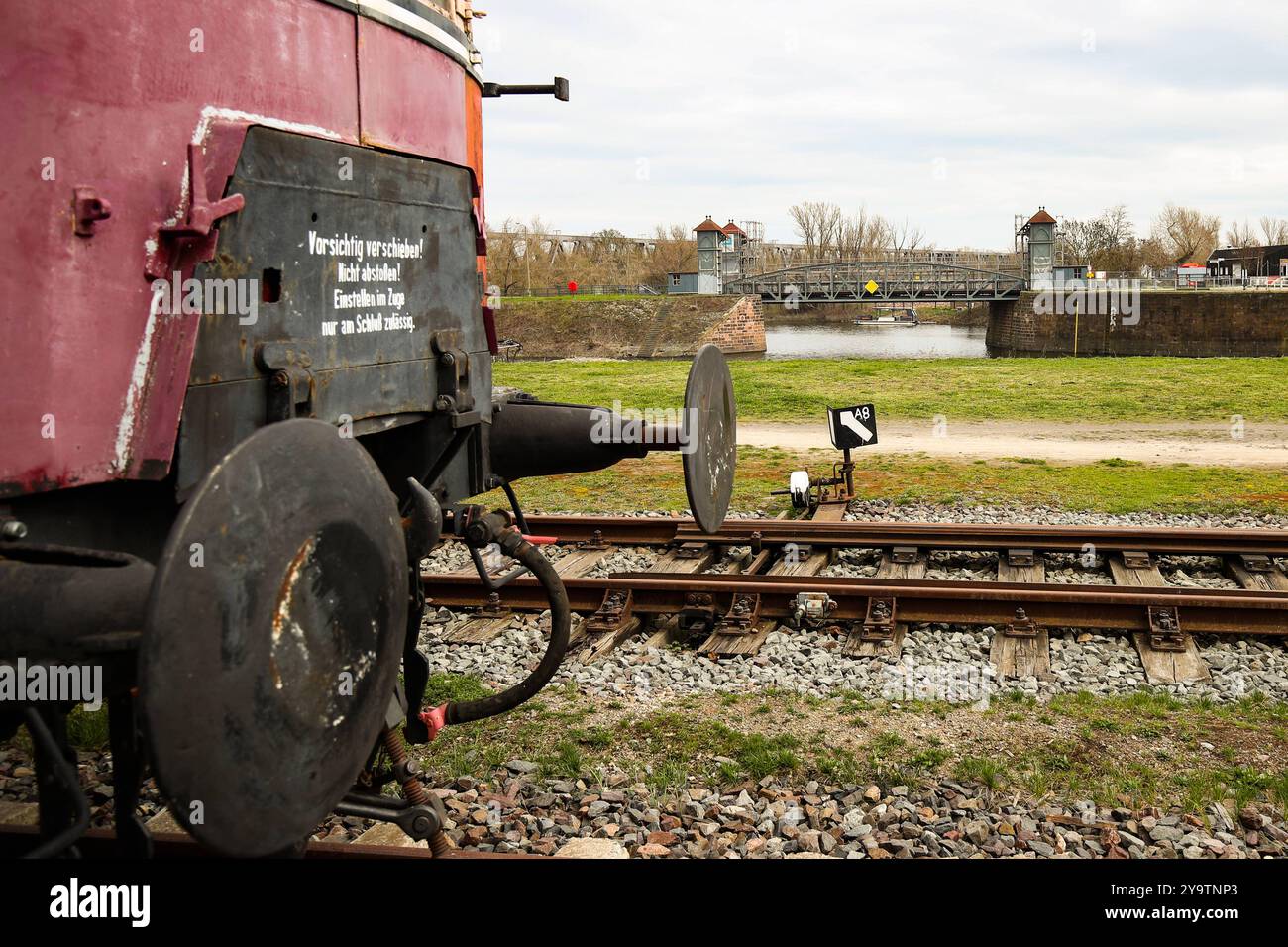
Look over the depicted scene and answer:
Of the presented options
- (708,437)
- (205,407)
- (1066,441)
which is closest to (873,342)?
(1066,441)

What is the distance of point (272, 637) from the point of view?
2561 mm

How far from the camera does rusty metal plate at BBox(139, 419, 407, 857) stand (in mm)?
2332

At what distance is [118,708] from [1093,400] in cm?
1929

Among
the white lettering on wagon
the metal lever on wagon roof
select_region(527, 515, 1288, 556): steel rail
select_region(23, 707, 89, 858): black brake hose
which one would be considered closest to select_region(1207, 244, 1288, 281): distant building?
select_region(527, 515, 1288, 556): steel rail

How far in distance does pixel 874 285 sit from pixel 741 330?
10.6 m

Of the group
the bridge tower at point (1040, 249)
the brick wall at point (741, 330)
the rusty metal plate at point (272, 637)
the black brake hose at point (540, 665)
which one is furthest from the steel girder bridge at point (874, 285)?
the rusty metal plate at point (272, 637)

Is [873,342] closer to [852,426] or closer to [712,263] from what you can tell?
[712,263]

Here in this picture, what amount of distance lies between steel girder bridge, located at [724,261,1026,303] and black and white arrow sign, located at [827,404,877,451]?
45.7 meters

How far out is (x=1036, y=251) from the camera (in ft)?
193

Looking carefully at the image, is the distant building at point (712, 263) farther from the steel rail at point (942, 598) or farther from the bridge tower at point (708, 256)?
the steel rail at point (942, 598)

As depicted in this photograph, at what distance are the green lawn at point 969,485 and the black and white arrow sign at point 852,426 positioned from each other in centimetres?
57

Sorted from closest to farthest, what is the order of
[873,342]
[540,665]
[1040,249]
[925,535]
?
[540,665] < [925,535] < [873,342] < [1040,249]

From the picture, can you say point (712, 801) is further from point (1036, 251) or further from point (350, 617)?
point (1036, 251)

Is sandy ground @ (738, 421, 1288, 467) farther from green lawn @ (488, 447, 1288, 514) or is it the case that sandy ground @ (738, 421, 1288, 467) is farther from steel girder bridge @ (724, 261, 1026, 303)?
steel girder bridge @ (724, 261, 1026, 303)
